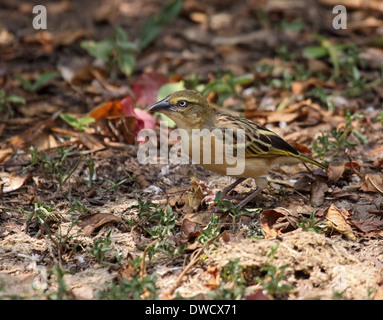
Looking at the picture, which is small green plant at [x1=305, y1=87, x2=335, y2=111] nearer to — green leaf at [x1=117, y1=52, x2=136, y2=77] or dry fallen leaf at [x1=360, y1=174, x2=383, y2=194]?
dry fallen leaf at [x1=360, y1=174, x2=383, y2=194]

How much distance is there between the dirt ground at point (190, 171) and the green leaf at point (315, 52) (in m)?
0.13

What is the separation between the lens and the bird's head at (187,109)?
18.7 feet

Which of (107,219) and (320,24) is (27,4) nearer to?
(320,24)

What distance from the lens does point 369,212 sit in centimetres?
537

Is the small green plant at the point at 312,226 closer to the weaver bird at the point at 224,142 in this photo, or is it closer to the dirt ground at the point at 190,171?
the dirt ground at the point at 190,171

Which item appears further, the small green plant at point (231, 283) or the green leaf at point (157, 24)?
the green leaf at point (157, 24)

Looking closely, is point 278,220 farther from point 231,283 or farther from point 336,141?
point 336,141

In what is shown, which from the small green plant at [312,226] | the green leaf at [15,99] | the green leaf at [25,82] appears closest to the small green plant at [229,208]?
the small green plant at [312,226]

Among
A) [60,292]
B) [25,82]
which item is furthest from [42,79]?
[60,292]

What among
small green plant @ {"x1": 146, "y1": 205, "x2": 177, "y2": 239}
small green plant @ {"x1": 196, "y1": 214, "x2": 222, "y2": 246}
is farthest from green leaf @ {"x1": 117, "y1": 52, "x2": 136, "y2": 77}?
small green plant @ {"x1": 196, "y1": 214, "x2": 222, "y2": 246}

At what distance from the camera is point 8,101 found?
745 centimetres

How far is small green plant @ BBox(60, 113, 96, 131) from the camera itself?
6815mm
